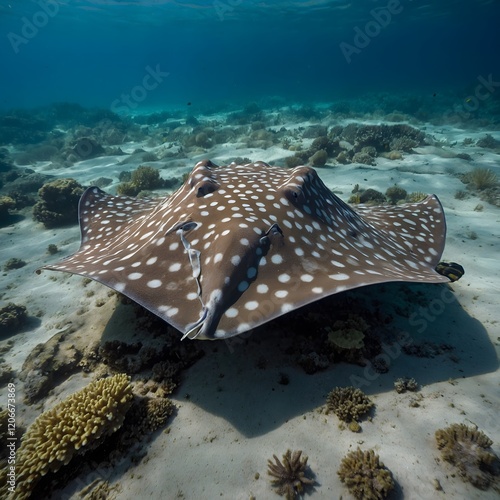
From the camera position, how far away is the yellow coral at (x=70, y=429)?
11.1 feet

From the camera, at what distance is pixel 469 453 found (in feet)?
9.85

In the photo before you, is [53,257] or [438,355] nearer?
[438,355]

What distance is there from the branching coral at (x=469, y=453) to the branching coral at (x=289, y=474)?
1520 mm

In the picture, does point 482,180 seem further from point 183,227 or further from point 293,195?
point 183,227

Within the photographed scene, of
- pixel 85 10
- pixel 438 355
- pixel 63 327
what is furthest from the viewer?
pixel 85 10

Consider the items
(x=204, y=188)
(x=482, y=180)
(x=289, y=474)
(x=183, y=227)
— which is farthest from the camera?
(x=482, y=180)

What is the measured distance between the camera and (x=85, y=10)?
59.3 m

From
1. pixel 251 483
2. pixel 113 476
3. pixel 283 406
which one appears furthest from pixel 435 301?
pixel 113 476

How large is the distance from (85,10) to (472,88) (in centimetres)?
7384

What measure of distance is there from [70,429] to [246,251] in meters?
3.10

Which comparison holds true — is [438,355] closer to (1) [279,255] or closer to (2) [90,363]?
(1) [279,255]

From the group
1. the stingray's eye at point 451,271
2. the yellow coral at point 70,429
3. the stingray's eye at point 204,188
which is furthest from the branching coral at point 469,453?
the stingray's eye at point 204,188

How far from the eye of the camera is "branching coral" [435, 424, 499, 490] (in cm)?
290

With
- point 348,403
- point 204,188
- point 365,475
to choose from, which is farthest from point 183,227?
point 365,475
